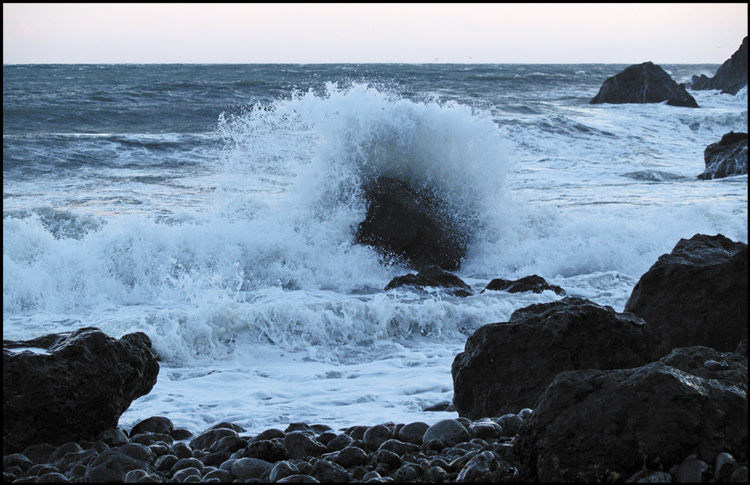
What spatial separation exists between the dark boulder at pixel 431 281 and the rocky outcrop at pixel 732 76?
32949 millimetres

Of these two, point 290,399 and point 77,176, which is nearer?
point 290,399

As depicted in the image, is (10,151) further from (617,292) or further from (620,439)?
(620,439)

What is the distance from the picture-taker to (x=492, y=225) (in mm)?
8766

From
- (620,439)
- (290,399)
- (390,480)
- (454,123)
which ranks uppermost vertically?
(454,123)

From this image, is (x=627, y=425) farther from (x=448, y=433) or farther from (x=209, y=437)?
(x=209, y=437)

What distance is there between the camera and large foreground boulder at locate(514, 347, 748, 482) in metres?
2.43

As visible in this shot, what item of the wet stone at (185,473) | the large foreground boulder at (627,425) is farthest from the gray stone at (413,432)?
the wet stone at (185,473)

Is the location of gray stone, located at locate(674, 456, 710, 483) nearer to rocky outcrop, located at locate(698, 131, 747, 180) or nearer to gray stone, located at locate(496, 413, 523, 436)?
gray stone, located at locate(496, 413, 523, 436)

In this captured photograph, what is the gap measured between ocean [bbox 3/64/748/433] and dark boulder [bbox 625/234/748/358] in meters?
1.40

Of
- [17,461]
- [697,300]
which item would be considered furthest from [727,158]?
[17,461]

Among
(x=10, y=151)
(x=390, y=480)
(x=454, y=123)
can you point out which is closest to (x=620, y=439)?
(x=390, y=480)

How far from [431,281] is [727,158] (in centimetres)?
890

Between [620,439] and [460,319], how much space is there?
3623mm

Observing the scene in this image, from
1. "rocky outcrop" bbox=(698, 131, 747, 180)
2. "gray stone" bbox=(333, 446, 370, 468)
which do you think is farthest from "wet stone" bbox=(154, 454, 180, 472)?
"rocky outcrop" bbox=(698, 131, 747, 180)
